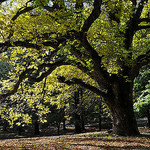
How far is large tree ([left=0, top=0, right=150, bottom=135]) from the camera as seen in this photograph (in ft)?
24.1

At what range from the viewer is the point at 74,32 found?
23.1ft

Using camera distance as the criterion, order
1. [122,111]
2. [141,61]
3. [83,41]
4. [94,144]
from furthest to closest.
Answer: [122,111], [141,61], [94,144], [83,41]

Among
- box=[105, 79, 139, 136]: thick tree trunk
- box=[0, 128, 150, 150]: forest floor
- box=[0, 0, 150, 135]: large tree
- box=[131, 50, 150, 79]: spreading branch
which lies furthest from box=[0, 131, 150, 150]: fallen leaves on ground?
box=[131, 50, 150, 79]: spreading branch

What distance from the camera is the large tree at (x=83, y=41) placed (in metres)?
7.34

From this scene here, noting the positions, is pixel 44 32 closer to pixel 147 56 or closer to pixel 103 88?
pixel 103 88

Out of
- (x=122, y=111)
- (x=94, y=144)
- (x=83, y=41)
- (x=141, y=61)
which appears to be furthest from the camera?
(x=122, y=111)

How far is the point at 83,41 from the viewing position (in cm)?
755

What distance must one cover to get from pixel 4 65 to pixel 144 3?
2399 centimetres

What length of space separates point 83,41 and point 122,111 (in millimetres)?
4803

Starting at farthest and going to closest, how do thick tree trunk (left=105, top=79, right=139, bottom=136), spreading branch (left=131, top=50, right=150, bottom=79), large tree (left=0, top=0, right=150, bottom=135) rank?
thick tree trunk (left=105, top=79, right=139, bottom=136) → spreading branch (left=131, top=50, right=150, bottom=79) → large tree (left=0, top=0, right=150, bottom=135)

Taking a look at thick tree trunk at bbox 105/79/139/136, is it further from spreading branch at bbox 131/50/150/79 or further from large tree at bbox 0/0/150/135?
spreading branch at bbox 131/50/150/79

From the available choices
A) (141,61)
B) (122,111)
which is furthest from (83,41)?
(122,111)

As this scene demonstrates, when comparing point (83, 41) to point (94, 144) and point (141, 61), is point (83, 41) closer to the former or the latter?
point (141, 61)

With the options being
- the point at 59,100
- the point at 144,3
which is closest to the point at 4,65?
the point at 59,100
